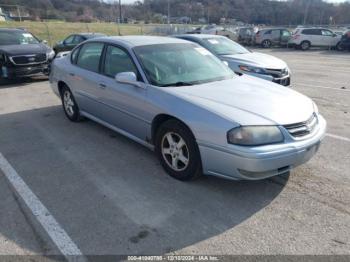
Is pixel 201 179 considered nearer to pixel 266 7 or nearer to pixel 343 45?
pixel 343 45

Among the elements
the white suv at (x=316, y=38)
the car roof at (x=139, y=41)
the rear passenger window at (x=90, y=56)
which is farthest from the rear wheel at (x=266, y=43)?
the car roof at (x=139, y=41)

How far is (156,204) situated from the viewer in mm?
3387

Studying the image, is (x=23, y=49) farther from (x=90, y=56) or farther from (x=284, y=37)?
(x=284, y=37)

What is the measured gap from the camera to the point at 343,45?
22.6 m

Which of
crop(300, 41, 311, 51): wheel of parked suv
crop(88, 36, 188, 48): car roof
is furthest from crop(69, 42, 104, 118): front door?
crop(300, 41, 311, 51): wheel of parked suv

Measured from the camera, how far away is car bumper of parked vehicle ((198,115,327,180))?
3.15 m

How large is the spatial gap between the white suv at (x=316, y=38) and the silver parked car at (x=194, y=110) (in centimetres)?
2135

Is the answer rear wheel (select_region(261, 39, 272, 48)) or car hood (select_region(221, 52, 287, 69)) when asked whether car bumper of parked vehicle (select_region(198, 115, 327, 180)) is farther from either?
rear wheel (select_region(261, 39, 272, 48))

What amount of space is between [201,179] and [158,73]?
1.42 meters

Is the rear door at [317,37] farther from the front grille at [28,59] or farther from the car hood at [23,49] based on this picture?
the front grille at [28,59]

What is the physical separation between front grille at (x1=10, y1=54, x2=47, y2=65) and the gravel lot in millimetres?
5332

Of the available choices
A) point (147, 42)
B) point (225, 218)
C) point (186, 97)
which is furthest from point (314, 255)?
point (147, 42)

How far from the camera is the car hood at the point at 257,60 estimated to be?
8031 millimetres

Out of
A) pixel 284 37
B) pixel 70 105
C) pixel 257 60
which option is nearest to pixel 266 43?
pixel 284 37
